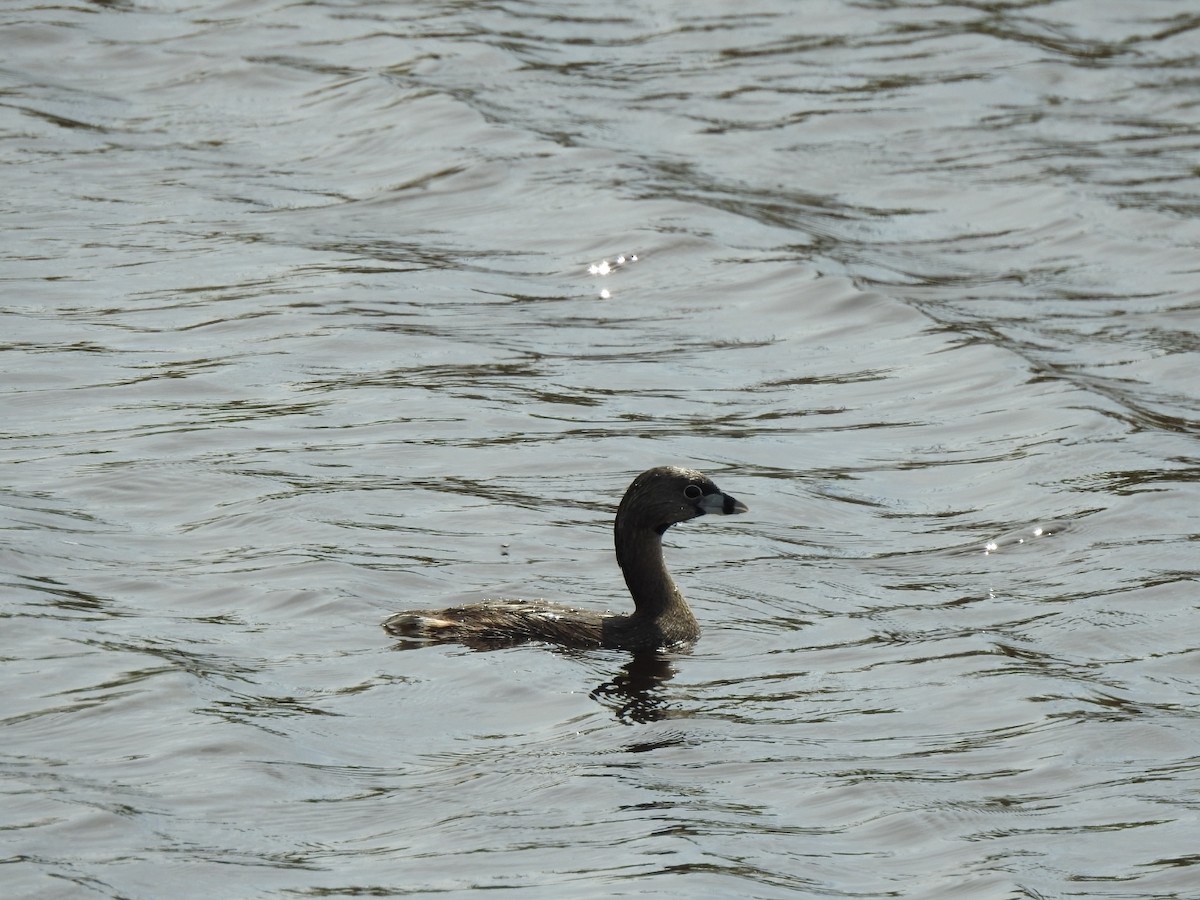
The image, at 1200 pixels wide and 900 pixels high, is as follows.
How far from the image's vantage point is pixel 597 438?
14.1 metres

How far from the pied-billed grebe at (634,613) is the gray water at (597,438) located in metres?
0.16

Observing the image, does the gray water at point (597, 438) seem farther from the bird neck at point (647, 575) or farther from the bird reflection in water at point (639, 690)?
the bird neck at point (647, 575)

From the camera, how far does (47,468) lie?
1294cm

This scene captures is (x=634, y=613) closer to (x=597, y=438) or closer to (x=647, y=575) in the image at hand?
(x=647, y=575)

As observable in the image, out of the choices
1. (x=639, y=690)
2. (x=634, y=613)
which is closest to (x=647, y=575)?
(x=634, y=613)

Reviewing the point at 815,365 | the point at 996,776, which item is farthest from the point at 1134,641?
the point at 815,365

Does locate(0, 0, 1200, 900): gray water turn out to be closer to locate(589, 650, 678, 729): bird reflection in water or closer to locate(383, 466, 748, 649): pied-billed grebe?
locate(589, 650, 678, 729): bird reflection in water

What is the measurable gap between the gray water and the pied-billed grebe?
0.52 feet

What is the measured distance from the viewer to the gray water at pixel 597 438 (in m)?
9.00

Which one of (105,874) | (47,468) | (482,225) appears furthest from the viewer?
(482,225)

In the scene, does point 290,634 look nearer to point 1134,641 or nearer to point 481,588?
point 481,588

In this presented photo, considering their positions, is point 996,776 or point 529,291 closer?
point 996,776

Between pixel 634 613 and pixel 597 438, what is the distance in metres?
2.95

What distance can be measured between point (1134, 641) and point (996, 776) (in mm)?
2081
